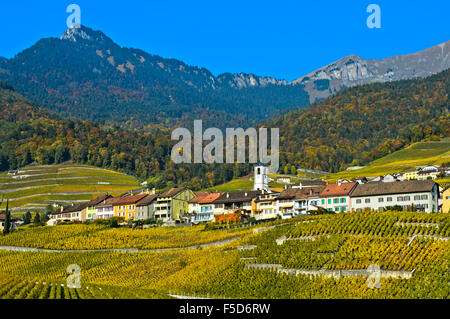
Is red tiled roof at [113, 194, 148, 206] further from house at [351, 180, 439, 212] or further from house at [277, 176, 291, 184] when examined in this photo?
house at [277, 176, 291, 184]

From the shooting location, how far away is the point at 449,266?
54.1 meters

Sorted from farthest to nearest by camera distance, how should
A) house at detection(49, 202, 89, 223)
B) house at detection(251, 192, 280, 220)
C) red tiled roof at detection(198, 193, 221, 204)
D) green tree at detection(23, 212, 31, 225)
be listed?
1. green tree at detection(23, 212, 31, 225)
2. house at detection(49, 202, 89, 223)
3. red tiled roof at detection(198, 193, 221, 204)
4. house at detection(251, 192, 280, 220)

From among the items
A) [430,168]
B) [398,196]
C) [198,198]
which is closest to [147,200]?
[198,198]

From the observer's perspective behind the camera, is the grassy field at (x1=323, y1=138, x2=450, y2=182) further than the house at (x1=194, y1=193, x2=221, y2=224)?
Yes

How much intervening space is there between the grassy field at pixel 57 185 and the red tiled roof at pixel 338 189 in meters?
74.9

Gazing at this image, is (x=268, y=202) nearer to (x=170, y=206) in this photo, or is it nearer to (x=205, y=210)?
(x=205, y=210)

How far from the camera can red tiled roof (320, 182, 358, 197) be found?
90812 millimetres

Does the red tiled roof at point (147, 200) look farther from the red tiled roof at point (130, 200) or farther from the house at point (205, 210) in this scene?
the house at point (205, 210)

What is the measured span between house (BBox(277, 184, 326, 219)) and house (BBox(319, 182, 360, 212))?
45.2 inches

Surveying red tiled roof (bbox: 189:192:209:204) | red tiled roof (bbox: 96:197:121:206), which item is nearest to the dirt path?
red tiled roof (bbox: 189:192:209:204)

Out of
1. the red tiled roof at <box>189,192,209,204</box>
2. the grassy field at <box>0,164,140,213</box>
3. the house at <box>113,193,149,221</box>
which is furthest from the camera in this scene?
the grassy field at <box>0,164,140,213</box>

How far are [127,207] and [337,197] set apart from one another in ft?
148

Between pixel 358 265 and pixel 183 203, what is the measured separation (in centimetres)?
6493
